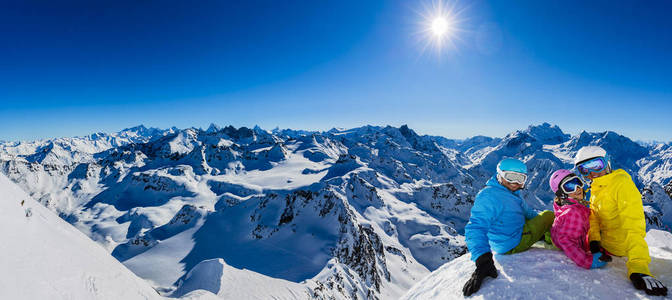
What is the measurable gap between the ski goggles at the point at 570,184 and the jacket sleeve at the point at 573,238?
598 millimetres

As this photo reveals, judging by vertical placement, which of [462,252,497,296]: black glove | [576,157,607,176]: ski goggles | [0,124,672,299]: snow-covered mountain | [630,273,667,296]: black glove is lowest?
[0,124,672,299]: snow-covered mountain

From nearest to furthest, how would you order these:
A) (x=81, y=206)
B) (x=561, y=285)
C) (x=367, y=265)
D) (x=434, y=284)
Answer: (x=561, y=285) < (x=434, y=284) < (x=367, y=265) < (x=81, y=206)

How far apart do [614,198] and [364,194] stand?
12009 cm

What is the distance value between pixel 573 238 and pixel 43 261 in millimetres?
10165

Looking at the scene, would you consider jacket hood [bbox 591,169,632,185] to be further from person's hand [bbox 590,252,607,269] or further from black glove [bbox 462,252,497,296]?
black glove [bbox 462,252,497,296]

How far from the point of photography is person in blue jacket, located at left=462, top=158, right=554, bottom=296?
5382 mm

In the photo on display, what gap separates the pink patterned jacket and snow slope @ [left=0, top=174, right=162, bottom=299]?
30.6 ft

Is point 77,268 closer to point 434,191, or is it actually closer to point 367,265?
point 367,265

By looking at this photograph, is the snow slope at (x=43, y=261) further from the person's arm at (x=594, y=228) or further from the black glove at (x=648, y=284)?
the person's arm at (x=594, y=228)

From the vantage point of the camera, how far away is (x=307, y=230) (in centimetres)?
5266

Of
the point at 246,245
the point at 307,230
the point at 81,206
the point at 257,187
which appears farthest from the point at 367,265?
the point at 81,206

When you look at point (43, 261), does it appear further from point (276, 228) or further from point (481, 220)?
point (276, 228)

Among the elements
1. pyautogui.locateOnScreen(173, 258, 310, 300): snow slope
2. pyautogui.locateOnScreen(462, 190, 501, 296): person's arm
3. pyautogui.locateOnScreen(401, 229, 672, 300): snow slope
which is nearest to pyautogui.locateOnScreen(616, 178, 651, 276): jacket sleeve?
pyautogui.locateOnScreen(401, 229, 672, 300): snow slope

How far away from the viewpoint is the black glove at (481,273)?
4.97m
